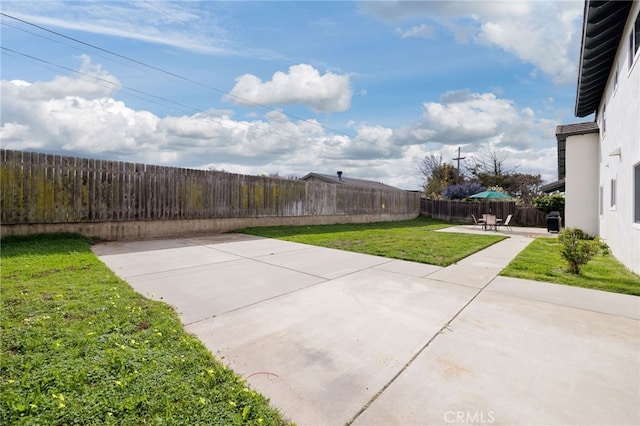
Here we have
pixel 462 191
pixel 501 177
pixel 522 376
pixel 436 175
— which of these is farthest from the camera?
pixel 436 175

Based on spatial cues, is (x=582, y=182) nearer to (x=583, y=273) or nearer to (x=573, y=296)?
(x=583, y=273)

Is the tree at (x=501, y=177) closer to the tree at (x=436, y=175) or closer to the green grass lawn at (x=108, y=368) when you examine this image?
the tree at (x=436, y=175)

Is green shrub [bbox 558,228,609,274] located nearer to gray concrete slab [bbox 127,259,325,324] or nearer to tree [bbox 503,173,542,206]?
gray concrete slab [bbox 127,259,325,324]

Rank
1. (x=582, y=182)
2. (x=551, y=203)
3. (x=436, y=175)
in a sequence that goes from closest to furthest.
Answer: (x=582, y=182)
(x=551, y=203)
(x=436, y=175)

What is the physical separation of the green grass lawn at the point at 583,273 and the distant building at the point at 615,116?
0.29m

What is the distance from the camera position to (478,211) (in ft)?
67.6

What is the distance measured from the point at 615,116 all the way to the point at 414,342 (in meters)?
8.15

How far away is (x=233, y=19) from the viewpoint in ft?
29.0

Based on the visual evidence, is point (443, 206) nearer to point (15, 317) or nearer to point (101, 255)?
point (101, 255)

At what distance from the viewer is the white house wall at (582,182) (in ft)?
35.8

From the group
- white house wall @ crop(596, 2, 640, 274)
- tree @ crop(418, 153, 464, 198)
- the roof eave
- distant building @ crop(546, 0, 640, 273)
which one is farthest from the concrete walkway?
tree @ crop(418, 153, 464, 198)

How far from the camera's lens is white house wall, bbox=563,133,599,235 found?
10914 mm

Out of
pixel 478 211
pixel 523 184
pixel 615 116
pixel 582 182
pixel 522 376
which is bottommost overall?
pixel 522 376

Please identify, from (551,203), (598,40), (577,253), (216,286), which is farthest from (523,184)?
(216,286)
